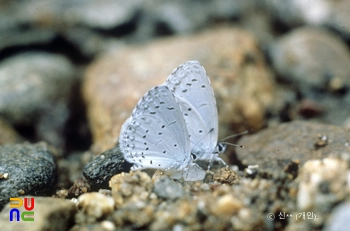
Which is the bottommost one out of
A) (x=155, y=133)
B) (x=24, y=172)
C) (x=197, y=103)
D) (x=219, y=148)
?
(x=24, y=172)

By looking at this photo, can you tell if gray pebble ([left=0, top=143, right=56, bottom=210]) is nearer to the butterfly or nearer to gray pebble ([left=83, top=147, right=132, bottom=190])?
gray pebble ([left=83, top=147, right=132, bottom=190])

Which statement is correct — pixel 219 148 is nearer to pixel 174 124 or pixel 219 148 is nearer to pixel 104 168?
pixel 174 124

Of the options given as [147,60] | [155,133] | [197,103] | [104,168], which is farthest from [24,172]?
[147,60]

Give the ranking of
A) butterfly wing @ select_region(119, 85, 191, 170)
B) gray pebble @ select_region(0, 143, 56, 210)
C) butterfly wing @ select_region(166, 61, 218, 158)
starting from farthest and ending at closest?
1. butterfly wing @ select_region(166, 61, 218, 158)
2. butterfly wing @ select_region(119, 85, 191, 170)
3. gray pebble @ select_region(0, 143, 56, 210)

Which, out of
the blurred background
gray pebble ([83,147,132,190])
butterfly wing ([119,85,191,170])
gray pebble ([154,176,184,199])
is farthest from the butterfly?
the blurred background

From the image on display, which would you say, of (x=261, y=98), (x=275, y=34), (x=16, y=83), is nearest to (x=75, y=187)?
(x=16, y=83)

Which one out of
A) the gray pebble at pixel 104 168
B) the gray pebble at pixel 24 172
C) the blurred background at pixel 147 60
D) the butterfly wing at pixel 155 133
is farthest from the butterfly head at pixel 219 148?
the gray pebble at pixel 24 172
